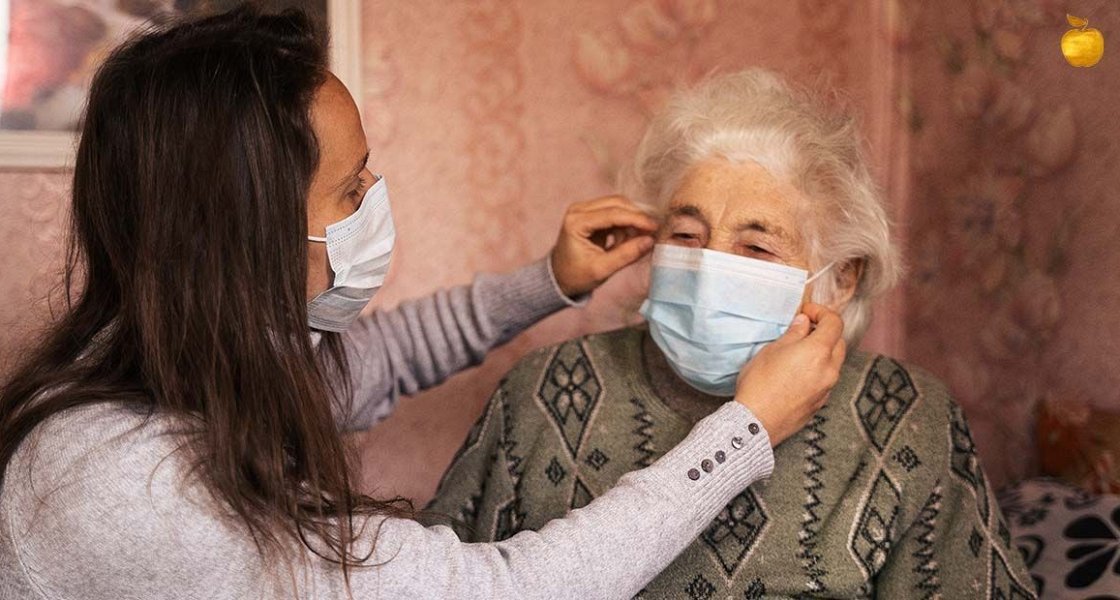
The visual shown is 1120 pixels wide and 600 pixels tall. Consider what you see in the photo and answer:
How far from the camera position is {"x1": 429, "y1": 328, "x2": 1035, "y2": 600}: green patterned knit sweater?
154 centimetres

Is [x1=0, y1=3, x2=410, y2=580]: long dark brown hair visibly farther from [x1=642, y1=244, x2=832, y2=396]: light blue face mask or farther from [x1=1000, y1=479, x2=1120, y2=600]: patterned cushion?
[x1=1000, y1=479, x2=1120, y2=600]: patterned cushion

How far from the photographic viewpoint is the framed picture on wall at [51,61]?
1.89 m

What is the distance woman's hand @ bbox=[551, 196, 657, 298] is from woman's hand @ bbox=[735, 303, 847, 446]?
1.24 ft

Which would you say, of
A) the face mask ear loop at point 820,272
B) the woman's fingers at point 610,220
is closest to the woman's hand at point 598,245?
the woman's fingers at point 610,220

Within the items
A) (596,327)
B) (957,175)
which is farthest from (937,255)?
(596,327)

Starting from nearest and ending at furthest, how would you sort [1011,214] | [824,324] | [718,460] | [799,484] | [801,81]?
[718,460] < [824,324] < [799,484] < [1011,214] < [801,81]

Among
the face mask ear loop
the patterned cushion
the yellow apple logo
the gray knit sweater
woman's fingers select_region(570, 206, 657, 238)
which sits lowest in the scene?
the patterned cushion

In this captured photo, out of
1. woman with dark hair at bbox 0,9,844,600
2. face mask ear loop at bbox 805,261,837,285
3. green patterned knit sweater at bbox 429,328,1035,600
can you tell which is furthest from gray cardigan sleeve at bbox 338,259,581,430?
woman with dark hair at bbox 0,9,844,600

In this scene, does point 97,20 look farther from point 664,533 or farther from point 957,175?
point 957,175

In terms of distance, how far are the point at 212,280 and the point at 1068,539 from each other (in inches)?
55.9

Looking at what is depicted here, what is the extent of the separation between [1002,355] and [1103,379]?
0.25 m

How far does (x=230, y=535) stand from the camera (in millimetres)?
1046

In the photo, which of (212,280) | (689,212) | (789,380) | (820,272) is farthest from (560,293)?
(212,280)

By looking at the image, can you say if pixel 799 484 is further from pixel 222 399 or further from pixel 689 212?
pixel 222 399
